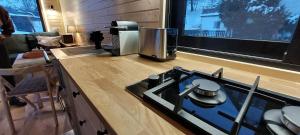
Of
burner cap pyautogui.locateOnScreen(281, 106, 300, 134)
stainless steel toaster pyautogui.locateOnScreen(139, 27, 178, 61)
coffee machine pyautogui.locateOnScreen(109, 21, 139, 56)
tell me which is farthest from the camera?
coffee machine pyautogui.locateOnScreen(109, 21, 139, 56)

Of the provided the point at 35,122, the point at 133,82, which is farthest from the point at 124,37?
the point at 35,122

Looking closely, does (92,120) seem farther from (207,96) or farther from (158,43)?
(158,43)

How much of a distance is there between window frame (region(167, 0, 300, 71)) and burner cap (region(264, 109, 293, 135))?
17.2 inches

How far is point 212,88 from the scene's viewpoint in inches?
18.1

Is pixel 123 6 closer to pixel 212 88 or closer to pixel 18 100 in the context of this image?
pixel 212 88

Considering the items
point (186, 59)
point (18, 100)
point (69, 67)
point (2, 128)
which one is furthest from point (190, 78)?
point (18, 100)

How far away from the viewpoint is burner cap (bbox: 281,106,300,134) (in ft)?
0.98

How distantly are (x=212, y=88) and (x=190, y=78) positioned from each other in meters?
0.16

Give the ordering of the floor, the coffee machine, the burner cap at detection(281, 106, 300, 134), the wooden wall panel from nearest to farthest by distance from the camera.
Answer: the burner cap at detection(281, 106, 300, 134) → the coffee machine → the wooden wall panel → the floor

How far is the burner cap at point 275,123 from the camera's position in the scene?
0.31 m

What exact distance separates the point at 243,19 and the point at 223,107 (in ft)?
2.10

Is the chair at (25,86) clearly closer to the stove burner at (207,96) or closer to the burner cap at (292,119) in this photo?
the stove burner at (207,96)

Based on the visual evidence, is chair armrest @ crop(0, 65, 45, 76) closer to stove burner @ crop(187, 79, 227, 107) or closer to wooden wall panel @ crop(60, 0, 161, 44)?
wooden wall panel @ crop(60, 0, 161, 44)

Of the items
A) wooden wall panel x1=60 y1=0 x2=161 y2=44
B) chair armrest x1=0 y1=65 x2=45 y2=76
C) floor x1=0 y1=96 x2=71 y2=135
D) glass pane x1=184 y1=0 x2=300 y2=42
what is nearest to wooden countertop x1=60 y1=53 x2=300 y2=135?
glass pane x1=184 y1=0 x2=300 y2=42
